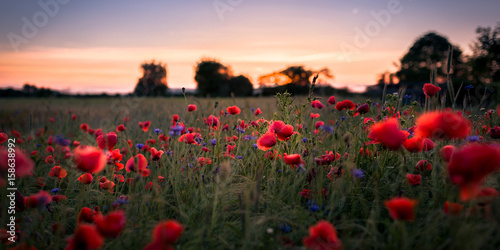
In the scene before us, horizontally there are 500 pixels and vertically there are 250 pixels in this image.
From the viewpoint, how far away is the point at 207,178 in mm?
2254

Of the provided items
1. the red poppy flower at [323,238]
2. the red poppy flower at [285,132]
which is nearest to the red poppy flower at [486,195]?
the red poppy flower at [323,238]

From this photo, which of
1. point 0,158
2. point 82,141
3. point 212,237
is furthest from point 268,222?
point 82,141

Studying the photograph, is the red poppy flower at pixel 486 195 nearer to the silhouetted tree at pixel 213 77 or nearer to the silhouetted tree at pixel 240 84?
the silhouetted tree at pixel 240 84

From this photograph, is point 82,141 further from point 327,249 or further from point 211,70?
point 211,70

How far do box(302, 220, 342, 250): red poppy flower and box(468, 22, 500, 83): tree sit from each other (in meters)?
29.0

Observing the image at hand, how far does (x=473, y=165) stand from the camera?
0.94m

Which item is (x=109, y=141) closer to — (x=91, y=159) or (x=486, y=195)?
(x=91, y=159)

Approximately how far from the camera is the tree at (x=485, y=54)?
23.5 meters

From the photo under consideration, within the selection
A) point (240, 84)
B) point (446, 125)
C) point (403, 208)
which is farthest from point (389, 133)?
point (240, 84)

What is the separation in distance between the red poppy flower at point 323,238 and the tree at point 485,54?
28954mm

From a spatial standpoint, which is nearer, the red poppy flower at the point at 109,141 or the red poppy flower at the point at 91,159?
the red poppy flower at the point at 91,159

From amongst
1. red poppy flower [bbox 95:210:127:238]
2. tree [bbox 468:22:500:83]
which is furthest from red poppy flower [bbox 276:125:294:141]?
tree [bbox 468:22:500:83]

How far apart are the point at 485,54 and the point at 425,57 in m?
6.35

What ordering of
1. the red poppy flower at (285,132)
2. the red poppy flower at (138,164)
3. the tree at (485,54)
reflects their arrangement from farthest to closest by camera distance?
the tree at (485,54) < the red poppy flower at (285,132) < the red poppy flower at (138,164)
